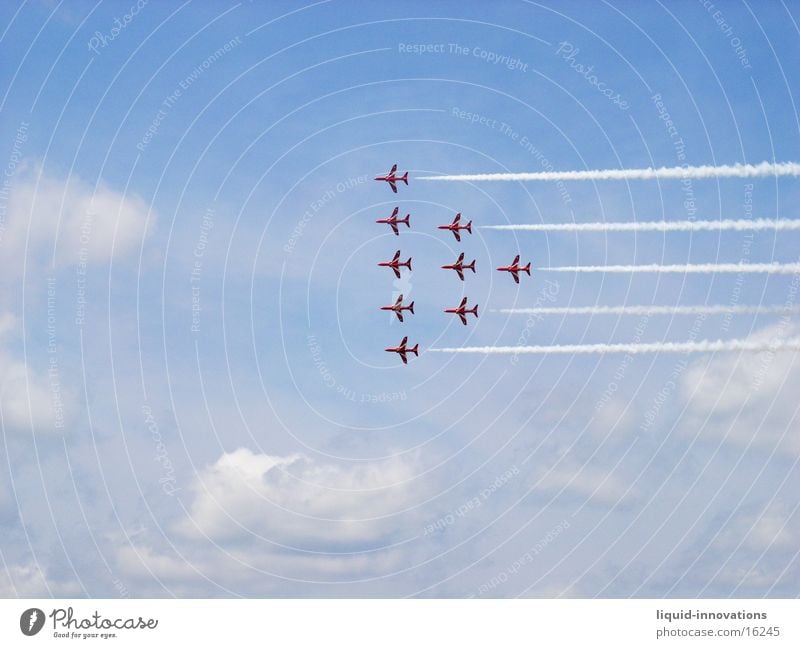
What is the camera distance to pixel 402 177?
625 ft

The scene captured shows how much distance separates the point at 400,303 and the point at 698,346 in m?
49.5
